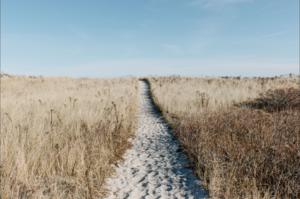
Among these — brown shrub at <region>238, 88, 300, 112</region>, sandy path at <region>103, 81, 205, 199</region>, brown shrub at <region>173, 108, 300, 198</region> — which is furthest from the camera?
brown shrub at <region>238, 88, 300, 112</region>

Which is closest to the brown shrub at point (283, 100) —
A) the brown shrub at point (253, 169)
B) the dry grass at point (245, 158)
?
the dry grass at point (245, 158)

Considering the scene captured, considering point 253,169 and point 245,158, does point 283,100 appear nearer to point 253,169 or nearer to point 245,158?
point 245,158

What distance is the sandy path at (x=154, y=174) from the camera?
2799 millimetres

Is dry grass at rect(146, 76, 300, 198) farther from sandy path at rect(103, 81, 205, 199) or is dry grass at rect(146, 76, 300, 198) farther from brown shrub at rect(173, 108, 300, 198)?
sandy path at rect(103, 81, 205, 199)

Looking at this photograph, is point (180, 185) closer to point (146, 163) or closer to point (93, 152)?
point (146, 163)

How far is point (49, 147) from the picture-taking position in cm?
323

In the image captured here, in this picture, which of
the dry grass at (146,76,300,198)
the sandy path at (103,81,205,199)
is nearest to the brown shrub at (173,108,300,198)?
the dry grass at (146,76,300,198)

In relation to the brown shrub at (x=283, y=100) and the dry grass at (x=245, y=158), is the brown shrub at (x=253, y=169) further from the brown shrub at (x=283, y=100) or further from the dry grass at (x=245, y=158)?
the brown shrub at (x=283, y=100)

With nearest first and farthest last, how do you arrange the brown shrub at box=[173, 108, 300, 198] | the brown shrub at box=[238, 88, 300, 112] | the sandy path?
the brown shrub at box=[173, 108, 300, 198]
the sandy path
the brown shrub at box=[238, 88, 300, 112]

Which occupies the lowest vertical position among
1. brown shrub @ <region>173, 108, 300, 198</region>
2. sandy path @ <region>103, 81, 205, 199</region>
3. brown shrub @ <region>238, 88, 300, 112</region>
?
sandy path @ <region>103, 81, 205, 199</region>

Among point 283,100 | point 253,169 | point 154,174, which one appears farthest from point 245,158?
point 283,100

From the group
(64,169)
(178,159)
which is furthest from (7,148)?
(178,159)

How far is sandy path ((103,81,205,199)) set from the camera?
280 cm

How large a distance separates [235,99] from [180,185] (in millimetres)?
7608
